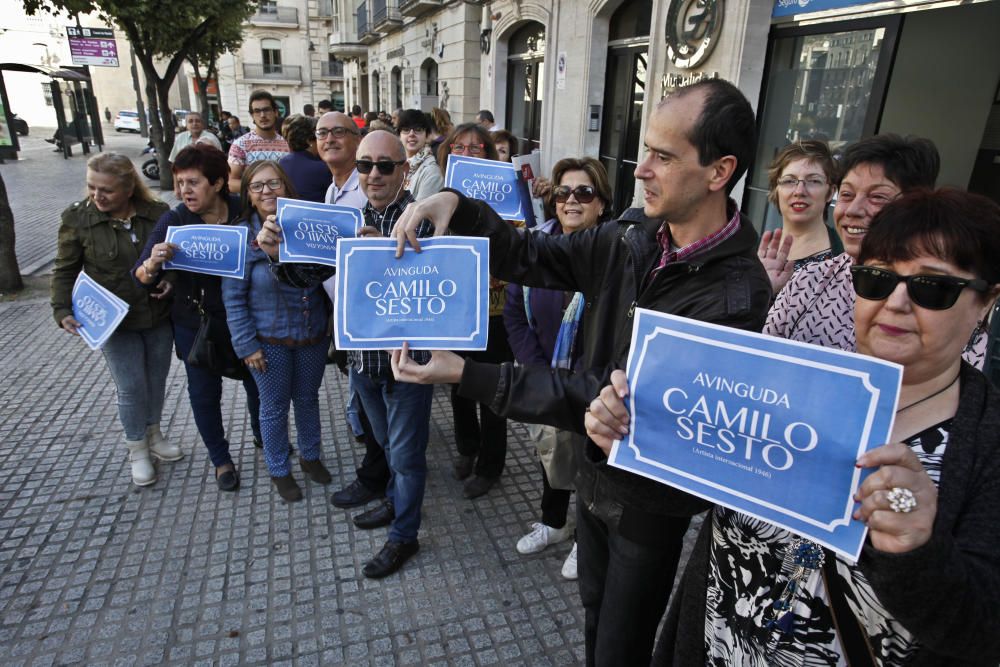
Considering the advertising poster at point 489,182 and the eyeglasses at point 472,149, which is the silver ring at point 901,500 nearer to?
the advertising poster at point 489,182

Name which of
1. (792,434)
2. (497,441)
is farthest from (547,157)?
(792,434)

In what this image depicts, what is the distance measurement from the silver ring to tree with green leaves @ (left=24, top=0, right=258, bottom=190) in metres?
14.6

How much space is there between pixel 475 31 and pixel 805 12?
10.2 metres

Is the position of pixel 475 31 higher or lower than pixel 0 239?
higher

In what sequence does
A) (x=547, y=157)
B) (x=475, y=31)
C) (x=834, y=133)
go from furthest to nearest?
(x=475, y=31), (x=547, y=157), (x=834, y=133)

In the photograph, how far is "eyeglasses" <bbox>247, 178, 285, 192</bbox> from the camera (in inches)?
128

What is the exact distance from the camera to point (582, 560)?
84.2 inches

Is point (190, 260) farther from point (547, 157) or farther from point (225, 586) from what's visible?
point (547, 157)

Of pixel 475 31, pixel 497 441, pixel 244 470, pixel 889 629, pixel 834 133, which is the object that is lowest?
pixel 244 470

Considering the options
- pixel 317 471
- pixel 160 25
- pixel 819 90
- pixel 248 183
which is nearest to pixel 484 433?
pixel 317 471

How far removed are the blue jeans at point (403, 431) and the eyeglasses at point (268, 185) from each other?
1.13 meters

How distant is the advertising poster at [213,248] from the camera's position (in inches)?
122

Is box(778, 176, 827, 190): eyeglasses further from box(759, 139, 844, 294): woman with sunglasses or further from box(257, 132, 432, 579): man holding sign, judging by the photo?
box(257, 132, 432, 579): man holding sign

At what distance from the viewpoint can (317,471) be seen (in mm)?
3793
